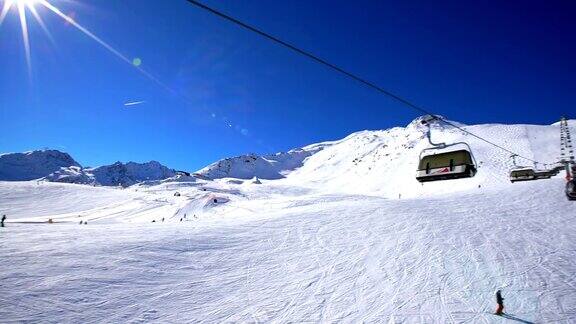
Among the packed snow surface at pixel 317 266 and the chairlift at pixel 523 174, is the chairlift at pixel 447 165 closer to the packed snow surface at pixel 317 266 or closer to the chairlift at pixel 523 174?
the packed snow surface at pixel 317 266

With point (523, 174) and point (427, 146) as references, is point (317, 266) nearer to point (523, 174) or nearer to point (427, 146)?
point (523, 174)

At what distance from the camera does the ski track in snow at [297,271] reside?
35.1 ft

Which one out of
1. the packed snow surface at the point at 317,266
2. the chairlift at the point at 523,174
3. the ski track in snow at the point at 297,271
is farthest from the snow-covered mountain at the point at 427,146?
the ski track in snow at the point at 297,271

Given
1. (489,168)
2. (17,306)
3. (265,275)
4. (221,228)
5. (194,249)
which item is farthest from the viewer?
(489,168)

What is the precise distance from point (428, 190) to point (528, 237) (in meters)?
36.2

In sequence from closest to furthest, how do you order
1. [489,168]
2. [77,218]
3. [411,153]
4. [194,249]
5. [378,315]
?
[378,315] < [194,249] < [77,218] < [489,168] < [411,153]

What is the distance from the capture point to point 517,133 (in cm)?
8331

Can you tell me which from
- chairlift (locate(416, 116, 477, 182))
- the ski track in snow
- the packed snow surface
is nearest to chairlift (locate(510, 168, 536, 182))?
the packed snow surface

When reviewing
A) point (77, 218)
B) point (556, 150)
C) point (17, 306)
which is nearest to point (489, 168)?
point (556, 150)

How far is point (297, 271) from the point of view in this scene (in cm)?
1444

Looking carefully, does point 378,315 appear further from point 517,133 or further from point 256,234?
point 517,133

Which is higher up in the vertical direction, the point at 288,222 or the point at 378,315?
the point at 288,222

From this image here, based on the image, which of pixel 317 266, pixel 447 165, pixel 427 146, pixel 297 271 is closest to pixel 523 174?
pixel 447 165

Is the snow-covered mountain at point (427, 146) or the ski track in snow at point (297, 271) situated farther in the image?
the snow-covered mountain at point (427, 146)
